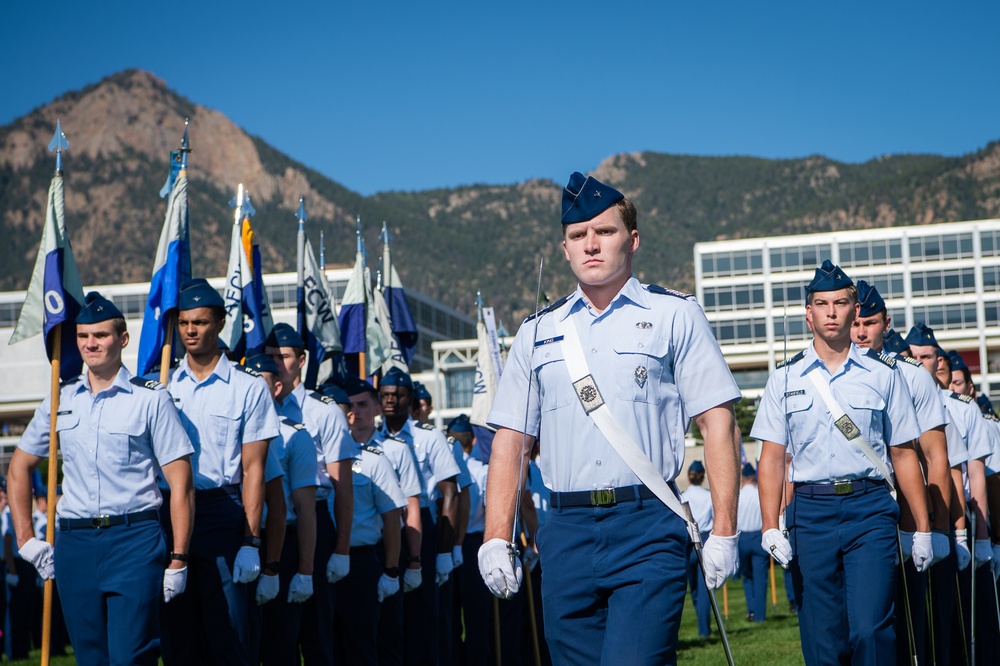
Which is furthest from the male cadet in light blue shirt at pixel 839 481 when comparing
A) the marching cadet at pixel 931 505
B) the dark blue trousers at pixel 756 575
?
the dark blue trousers at pixel 756 575

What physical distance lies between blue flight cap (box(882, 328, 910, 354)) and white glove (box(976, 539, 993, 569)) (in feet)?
4.80

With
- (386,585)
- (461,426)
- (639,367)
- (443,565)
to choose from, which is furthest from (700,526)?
(639,367)

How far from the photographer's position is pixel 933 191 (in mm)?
188875

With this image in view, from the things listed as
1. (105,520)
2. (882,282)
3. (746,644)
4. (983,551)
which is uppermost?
(882,282)

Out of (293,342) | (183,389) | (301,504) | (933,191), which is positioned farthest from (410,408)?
(933,191)

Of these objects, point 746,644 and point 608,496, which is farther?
point 746,644

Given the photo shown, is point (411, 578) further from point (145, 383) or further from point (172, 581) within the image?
point (145, 383)

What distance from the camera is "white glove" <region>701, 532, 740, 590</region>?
200 inches

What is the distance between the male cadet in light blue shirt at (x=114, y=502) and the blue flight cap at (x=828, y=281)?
3.53m

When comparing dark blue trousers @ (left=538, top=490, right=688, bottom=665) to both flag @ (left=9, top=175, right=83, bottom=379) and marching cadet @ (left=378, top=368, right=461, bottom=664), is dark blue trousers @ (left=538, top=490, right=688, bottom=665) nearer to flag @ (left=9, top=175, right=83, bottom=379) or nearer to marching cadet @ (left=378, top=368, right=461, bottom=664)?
marching cadet @ (left=378, top=368, right=461, bottom=664)

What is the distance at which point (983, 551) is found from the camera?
10.3 m

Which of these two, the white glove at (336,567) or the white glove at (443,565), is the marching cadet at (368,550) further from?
the white glove at (443,565)

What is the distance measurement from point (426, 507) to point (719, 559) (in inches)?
270

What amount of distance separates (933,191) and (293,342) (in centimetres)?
18883
